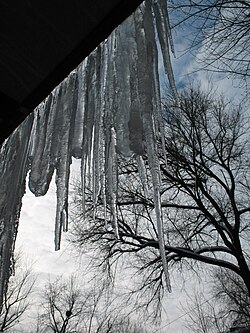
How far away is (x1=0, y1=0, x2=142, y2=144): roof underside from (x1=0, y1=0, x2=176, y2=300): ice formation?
0.16 meters

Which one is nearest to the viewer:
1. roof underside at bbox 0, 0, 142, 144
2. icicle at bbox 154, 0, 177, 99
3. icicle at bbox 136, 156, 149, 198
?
roof underside at bbox 0, 0, 142, 144

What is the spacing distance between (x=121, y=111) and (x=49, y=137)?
1.17ft

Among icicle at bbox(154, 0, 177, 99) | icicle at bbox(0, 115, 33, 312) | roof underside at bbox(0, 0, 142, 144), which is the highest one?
icicle at bbox(154, 0, 177, 99)

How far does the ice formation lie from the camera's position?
119cm

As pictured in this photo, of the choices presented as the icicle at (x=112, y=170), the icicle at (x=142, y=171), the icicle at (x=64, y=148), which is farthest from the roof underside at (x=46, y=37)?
the icicle at (x=142, y=171)

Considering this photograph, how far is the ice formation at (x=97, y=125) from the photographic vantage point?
1.19 metres

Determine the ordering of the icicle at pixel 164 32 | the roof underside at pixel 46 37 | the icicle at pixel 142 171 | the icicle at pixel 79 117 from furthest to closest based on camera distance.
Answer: the icicle at pixel 142 171
the icicle at pixel 79 117
the icicle at pixel 164 32
the roof underside at pixel 46 37

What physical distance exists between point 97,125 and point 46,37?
1.24ft

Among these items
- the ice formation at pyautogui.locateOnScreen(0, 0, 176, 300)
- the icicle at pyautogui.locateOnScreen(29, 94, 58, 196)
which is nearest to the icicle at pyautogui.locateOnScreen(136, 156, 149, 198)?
the ice formation at pyautogui.locateOnScreen(0, 0, 176, 300)

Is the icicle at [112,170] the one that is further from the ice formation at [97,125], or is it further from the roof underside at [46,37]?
the roof underside at [46,37]

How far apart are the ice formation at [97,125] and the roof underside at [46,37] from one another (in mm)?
157

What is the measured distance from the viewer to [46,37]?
41.4 inches

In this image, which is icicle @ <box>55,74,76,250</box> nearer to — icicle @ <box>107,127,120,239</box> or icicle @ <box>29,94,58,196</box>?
icicle @ <box>29,94,58,196</box>

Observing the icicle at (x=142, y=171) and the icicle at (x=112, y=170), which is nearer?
the icicle at (x=112, y=170)
